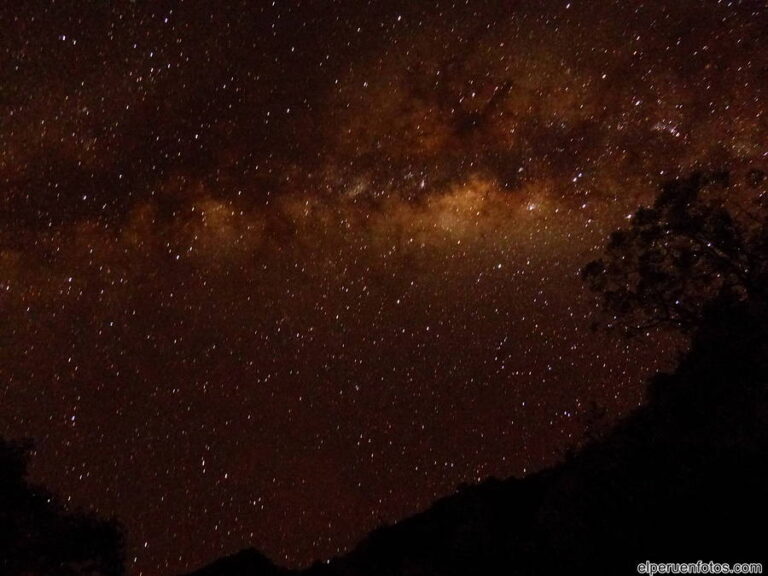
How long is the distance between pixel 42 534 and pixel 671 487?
10811 mm

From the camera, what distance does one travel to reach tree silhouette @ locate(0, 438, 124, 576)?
12398 mm

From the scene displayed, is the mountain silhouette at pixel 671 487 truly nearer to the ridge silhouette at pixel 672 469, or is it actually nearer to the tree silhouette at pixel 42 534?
the ridge silhouette at pixel 672 469

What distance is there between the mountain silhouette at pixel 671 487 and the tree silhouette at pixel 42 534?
5951 mm

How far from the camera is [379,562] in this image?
16906mm

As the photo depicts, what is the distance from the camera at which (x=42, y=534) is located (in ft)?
42.5

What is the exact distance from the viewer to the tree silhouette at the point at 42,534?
12398 millimetres

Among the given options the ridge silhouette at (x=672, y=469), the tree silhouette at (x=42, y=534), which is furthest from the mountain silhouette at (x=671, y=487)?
the tree silhouette at (x=42, y=534)

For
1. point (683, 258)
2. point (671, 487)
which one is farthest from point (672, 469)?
point (683, 258)

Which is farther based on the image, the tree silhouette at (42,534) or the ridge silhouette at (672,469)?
the tree silhouette at (42,534)

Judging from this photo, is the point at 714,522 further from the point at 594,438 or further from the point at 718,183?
the point at 718,183

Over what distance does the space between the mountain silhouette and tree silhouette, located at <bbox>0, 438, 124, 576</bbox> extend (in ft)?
19.5

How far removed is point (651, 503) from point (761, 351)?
3.04m

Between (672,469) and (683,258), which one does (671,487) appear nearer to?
(672,469)

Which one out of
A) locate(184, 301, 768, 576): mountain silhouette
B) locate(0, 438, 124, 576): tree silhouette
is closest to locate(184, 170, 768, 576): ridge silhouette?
locate(184, 301, 768, 576): mountain silhouette
